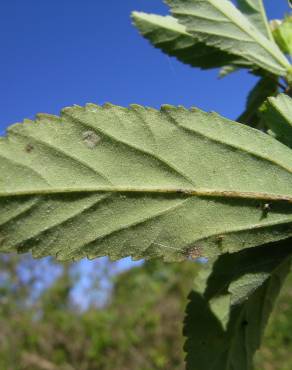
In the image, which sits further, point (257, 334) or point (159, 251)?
point (257, 334)

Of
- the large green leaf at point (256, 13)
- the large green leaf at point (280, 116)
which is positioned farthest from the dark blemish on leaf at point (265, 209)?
the large green leaf at point (256, 13)

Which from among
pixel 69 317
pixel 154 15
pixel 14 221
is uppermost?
pixel 154 15

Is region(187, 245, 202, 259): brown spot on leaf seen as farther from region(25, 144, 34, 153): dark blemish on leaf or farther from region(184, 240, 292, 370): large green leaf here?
→ region(25, 144, 34, 153): dark blemish on leaf

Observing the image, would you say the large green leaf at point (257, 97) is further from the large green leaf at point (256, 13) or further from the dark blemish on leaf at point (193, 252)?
the dark blemish on leaf at point (193, 252)

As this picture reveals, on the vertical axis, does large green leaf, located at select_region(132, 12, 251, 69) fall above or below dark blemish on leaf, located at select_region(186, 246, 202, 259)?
above

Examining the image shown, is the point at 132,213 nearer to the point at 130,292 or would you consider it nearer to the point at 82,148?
the point at 82,148

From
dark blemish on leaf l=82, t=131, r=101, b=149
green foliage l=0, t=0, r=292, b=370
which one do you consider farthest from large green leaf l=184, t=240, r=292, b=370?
dark blemish on leaf l=82, t=131, r=101, b=149

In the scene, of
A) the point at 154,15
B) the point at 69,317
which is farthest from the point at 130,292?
the point at 154,15
